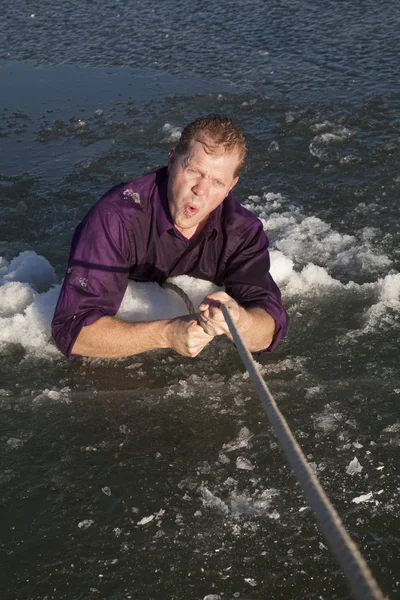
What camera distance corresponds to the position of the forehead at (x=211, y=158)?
10.9 feet

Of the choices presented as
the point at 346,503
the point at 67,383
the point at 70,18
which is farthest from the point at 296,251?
the point at 70,18

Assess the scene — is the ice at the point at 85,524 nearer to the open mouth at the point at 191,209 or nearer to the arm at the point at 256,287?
the arm at the point at 256,287

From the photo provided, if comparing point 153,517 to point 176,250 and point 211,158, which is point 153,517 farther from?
point 211,158

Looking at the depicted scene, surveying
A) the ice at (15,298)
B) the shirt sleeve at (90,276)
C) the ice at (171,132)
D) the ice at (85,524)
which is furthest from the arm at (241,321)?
the ice at (171,132)

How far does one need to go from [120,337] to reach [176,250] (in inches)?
19.5

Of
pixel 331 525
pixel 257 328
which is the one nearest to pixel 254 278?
pixel 257 328

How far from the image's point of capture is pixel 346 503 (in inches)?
113

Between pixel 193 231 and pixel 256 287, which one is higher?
pixel 193 231

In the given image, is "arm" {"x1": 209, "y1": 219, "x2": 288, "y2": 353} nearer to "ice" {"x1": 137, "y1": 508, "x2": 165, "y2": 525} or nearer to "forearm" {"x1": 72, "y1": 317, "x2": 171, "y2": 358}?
"forearm" {"x1": 72, "y1": 317, "x2": 171, "y2": 358}

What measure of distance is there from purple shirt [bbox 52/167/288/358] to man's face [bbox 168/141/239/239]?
11 centimetres

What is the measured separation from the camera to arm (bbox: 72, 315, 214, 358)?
3.21 m

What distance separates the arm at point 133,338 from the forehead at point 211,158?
1.91ft

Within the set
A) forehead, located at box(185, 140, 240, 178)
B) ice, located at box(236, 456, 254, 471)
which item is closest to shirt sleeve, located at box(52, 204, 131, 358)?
forehead, located at box(185, 140, 240, 178)

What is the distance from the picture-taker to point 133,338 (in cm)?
335
